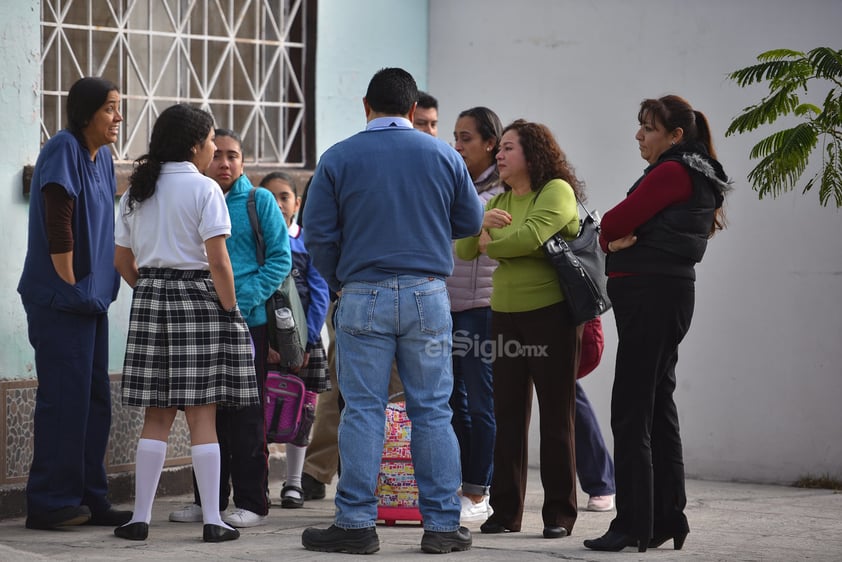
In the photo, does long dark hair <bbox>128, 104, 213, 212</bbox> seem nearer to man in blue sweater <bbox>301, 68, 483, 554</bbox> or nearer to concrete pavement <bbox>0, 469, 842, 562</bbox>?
man in blue sweater <bbox>301, 68, 483, 554</bbox>

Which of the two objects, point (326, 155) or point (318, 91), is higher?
point (318, 91)

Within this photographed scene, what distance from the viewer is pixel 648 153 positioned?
17.8ft

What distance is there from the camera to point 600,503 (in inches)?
260

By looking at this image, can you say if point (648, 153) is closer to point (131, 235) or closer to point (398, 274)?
point (398, 274)

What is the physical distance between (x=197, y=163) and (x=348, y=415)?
4.34 feet

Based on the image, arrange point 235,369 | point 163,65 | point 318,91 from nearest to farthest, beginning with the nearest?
1. point 235,369
2. point 163,65
3. point 318,91

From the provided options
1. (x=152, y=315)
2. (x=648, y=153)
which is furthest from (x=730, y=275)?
(x=152, y=315)

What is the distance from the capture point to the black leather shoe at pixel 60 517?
5.78 meters

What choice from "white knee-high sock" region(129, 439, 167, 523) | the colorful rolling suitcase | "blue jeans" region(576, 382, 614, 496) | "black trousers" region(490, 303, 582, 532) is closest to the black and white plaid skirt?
"white knee-high sock" region(129, 439, 167, 523)

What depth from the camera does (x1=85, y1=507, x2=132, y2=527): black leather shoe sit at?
593 cm

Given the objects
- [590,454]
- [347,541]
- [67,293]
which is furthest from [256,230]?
[590,454]

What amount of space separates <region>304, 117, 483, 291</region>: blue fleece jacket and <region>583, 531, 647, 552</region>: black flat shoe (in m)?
1.28

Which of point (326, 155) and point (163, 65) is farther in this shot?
point (163, 65)

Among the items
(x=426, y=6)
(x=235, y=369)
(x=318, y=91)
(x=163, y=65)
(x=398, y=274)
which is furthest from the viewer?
(x=426, y=6)
